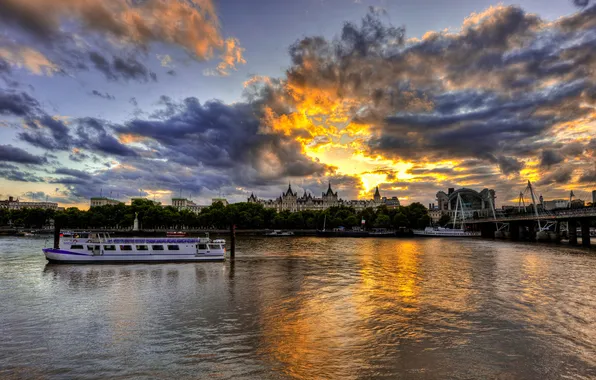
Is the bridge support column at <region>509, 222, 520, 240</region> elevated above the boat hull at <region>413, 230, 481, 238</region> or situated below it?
above

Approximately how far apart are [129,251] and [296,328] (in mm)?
38468

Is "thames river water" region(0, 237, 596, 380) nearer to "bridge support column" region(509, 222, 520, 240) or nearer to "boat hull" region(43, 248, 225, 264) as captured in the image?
"boat hull" region(43, 248, 225, 264)

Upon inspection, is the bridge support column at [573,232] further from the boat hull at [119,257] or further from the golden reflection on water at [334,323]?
the boat hull at [119,257]

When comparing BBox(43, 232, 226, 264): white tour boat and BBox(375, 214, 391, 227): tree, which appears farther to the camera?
BBox(375, 214, 391, 227): tree

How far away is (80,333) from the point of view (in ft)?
61.5

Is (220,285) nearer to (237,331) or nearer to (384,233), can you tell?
(237,331)

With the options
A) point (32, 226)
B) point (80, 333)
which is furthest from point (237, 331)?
point (32, 226)

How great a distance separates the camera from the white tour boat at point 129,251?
159 ft

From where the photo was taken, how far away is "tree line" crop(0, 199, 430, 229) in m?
176

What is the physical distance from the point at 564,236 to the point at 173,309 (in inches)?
5755

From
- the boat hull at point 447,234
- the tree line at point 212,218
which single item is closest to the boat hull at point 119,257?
the tree line at point 212,218

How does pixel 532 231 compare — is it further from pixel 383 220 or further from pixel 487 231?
pixel 383 220

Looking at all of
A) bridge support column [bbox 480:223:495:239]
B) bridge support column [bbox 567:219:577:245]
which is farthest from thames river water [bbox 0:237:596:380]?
bridge support column [bbox 480:223:495:239]

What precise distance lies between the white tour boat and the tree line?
11928 centimetres
